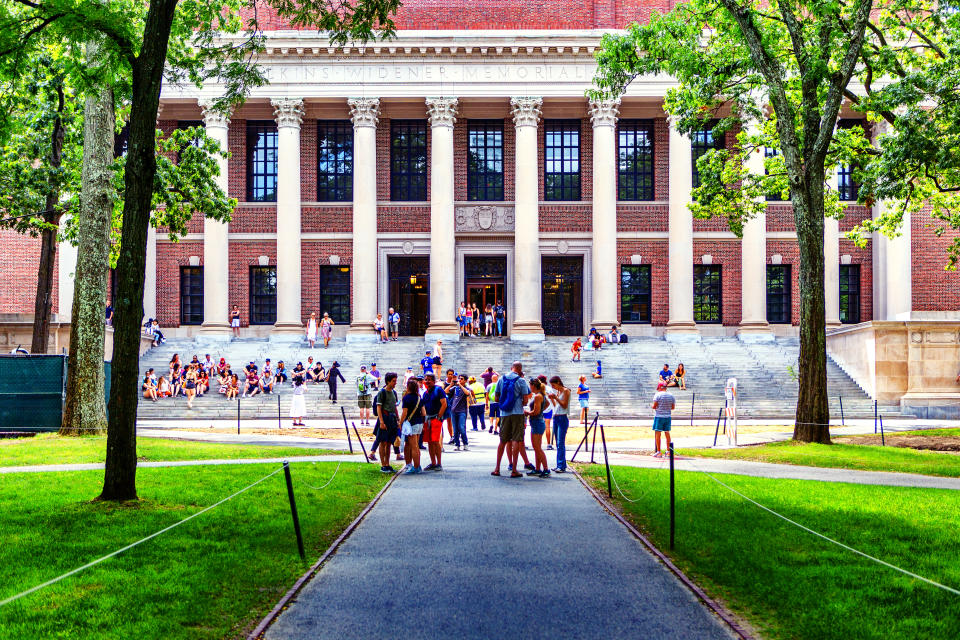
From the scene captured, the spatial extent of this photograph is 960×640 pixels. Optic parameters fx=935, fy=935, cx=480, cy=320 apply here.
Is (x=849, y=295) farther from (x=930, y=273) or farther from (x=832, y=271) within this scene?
(x=930, y=273)

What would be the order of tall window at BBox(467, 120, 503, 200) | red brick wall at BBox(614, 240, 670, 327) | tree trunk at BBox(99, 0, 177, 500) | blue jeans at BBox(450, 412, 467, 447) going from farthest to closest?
tall window at BBox(467, 120, 503, 200) < red brick wall at BBox(614, 240, 670, 327) < blue jeans at BBox(450, 412, 467, 447) < tree trunk at BBox(99, 0, 177, 500)

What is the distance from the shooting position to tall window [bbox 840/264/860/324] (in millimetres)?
46312

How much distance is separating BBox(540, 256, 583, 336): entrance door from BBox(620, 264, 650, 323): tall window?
210cm

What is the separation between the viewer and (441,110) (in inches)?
1719

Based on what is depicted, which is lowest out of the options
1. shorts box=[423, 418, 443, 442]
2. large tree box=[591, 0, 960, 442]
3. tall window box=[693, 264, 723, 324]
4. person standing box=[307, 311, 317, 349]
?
shorts box=[423, 418, 443, 442]

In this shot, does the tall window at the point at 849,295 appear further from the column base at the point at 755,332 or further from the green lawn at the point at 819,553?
the green lawn at the point at 819,553

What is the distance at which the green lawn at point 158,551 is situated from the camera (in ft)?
22.5

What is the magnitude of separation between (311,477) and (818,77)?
13.5 meters

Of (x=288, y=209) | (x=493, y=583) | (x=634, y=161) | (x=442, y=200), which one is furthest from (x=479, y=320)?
(x=493, y=583)

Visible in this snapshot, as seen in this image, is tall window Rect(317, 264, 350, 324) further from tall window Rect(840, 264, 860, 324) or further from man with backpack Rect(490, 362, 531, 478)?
man with backpack Rect(490, 362, 531, 478)

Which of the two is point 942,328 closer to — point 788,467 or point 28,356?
point 788,467

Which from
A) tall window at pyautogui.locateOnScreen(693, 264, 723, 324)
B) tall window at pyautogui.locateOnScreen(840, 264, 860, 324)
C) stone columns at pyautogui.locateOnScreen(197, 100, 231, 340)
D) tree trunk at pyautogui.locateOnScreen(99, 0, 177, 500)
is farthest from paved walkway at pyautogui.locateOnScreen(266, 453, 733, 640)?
tall window at pyautogui.locateOnScreen(840, 264, 860, 324)

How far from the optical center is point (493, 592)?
7812mm

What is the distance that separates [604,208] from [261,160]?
17.1 metres
